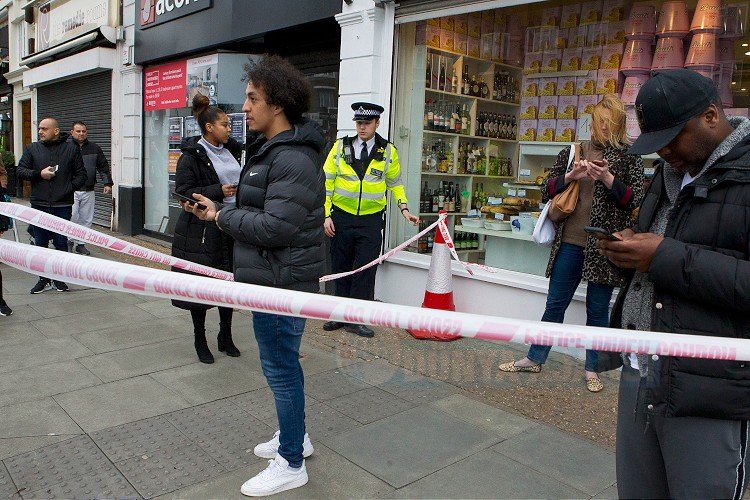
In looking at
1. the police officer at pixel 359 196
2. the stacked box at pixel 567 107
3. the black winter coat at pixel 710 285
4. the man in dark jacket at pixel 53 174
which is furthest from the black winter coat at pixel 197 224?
the stacked box at pixel 567 107

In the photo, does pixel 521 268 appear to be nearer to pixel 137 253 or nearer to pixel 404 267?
pixel 404 267

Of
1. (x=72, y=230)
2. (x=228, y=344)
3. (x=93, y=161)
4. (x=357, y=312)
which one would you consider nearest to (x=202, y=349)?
(x=228, y=344)

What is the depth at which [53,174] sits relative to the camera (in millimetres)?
6910

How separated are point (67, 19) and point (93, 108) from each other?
9.50 feet

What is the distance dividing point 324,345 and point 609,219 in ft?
8.62

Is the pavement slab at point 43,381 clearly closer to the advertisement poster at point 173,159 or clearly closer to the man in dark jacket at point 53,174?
the man in dark jacket at point 53,174

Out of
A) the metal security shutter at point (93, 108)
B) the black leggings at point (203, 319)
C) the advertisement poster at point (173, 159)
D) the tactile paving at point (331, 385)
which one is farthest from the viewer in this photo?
the metal security shutter at point (93, 108)

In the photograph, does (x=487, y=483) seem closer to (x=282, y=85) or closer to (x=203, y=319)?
(x=282, y=85)

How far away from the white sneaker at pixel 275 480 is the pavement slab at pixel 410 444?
0.39m

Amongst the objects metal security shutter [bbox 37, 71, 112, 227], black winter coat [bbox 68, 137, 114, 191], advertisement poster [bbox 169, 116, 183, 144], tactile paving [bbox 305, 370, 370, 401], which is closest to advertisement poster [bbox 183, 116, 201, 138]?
advertisement poster [bbox 169, 116, 183, 144]

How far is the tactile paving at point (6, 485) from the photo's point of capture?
2900 millimetres

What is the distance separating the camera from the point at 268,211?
9.11 ft

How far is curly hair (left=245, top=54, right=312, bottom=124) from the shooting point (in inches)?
116

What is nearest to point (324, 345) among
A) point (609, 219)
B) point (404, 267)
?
point (404, 267)
